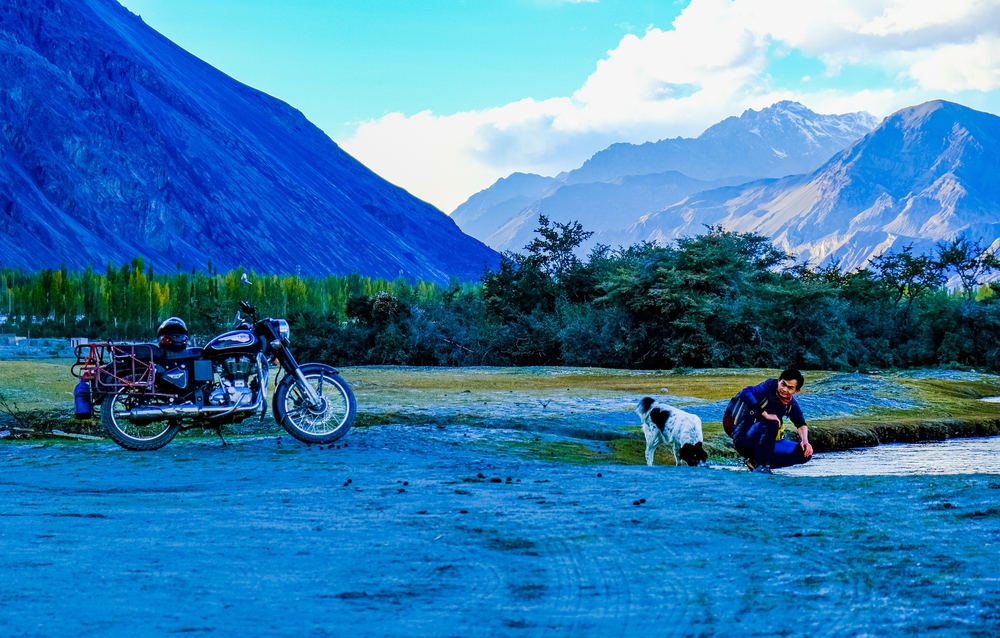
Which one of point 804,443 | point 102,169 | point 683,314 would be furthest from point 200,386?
point 102,169

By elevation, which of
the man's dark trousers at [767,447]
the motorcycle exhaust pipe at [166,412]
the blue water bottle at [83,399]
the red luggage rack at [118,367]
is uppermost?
the red luggage rack at [118,367]

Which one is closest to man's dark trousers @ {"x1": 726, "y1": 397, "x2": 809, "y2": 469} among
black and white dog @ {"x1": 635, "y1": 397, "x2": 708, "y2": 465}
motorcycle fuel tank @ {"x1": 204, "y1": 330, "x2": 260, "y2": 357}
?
black and white dog @ {"x1": 635, "y1": 397, "x2": 708, "y2": 465}

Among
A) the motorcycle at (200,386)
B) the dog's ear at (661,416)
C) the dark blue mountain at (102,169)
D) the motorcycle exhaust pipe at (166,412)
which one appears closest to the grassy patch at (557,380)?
the dog's ear at (661,416)

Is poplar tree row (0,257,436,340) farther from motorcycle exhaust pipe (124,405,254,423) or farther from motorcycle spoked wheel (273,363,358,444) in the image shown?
motorcycle exhaust pipe (124,405,254,423)

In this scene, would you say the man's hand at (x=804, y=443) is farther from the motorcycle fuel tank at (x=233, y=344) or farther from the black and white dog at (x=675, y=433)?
the motorcycle fuel tank at (x=233, y=344)

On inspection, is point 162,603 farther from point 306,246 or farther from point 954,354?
point 306,246

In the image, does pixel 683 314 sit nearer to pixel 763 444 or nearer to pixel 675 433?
pixel 675 433

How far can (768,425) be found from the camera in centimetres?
1148

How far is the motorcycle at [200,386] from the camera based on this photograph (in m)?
13.1

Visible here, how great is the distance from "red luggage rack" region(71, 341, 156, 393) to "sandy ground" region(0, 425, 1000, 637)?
2.11m

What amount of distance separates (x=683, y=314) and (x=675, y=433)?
74.4 ft

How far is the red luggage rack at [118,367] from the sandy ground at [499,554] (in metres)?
2.11

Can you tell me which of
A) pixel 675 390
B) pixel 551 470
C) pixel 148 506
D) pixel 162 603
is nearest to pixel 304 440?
pixel 551 470

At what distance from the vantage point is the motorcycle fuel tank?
43.7 ft
